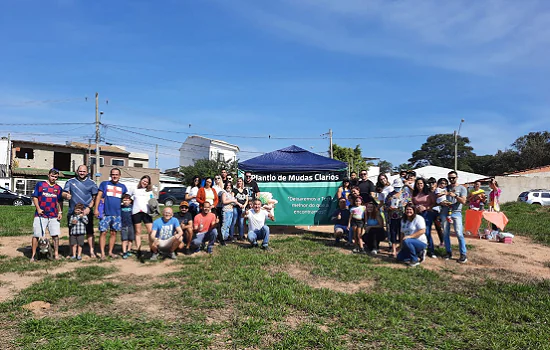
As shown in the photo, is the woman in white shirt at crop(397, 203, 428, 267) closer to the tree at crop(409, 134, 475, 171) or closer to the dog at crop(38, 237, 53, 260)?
the dog at crop(38, 237, 53, 260)

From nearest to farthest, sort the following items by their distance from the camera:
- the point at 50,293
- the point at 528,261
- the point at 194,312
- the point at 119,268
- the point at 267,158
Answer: the point at 194,312 < the point at 50,293 < the point at 119,268 < the point at 528,261 < the point at 267,158

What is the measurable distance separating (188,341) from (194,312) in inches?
30.3

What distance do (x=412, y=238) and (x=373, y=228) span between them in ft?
3.47

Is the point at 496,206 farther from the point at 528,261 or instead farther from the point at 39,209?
the point at 39,209

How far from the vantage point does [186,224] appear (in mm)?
7379

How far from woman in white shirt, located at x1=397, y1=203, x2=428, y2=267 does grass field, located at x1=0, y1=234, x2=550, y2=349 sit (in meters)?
0.49

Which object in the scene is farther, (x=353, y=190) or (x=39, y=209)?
(x=353, y=190)

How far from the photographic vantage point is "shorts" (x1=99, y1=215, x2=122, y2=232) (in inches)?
271

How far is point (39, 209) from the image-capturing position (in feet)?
21.7

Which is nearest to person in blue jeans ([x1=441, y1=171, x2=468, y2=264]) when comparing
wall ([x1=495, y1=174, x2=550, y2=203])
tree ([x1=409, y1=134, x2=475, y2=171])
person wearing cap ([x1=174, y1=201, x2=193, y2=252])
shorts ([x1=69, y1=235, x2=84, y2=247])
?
person wearing cap ([x1=174, y1=201, x2=193, y2=252])

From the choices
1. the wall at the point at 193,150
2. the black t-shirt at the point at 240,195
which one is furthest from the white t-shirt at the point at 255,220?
the wall at the point at 193,150

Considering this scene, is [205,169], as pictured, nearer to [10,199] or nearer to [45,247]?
[10,199]

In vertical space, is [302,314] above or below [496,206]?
below

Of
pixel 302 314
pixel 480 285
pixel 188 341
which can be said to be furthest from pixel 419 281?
pixel 188 341
